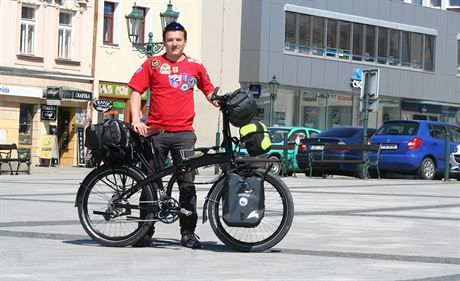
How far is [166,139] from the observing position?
34.3 feet

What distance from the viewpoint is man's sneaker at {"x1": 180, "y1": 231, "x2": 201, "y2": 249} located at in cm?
1031


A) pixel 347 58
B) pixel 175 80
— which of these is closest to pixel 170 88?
pixel 175 80

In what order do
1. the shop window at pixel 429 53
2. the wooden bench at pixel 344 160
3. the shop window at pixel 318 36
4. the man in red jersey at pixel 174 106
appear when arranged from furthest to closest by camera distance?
the shop window at pixel 429 53 → the shop window at pixel 318 36 → the wooden bench at pixel 344 160 → the man in red jersey at pixel 174 106

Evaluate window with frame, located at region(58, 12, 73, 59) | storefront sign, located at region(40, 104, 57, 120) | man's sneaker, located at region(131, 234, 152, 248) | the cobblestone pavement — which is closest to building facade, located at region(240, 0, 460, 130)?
window with frame, located at region(58, 12, 73, 59)

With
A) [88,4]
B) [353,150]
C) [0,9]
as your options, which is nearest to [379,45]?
[88,4]

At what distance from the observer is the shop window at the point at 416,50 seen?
63906 mm

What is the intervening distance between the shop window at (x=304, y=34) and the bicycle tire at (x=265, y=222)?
47.0 m

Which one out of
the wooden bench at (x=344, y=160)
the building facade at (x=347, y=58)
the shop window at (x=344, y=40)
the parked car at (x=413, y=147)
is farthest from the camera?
the shop window at (x=344, y=40)

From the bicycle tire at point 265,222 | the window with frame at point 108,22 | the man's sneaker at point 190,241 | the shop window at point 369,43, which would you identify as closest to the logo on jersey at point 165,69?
the bicycle tire at point 265,222

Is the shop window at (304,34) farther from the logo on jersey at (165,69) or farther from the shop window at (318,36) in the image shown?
the logo on jersey at (165,69)

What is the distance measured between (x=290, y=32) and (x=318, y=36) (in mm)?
A: 1920

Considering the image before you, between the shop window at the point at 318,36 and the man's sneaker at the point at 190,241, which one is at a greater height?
the shop window at the point at 318,36

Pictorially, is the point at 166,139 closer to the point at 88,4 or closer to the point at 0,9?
the point at 0,9

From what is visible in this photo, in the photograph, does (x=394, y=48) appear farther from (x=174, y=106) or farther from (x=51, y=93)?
(x=174, y=106)
